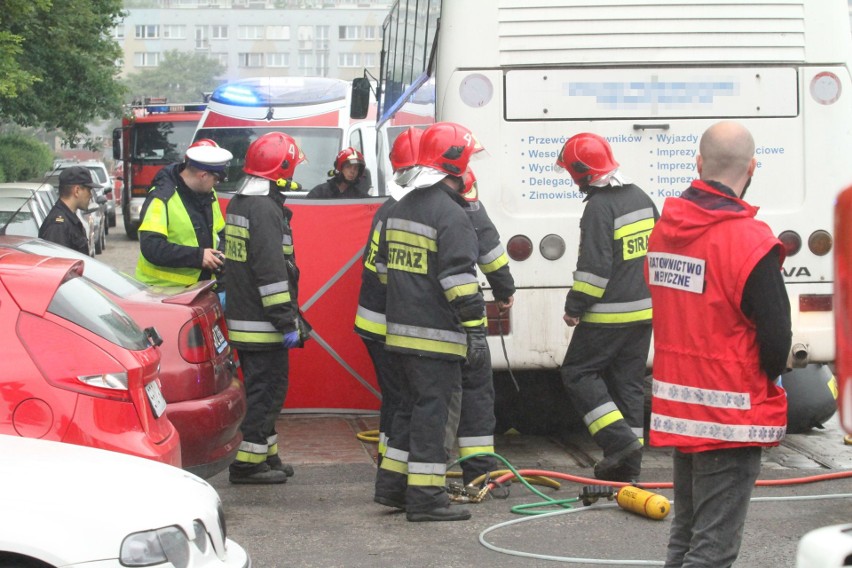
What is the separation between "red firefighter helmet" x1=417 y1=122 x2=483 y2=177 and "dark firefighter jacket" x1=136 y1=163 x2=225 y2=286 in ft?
6.20

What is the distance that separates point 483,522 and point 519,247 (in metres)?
1.90

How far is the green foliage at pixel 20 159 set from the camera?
29.3 metres

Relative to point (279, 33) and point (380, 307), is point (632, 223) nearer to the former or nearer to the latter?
point (380, 307)

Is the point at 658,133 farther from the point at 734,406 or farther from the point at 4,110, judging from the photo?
the point at 4,110

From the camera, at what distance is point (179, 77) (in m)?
104

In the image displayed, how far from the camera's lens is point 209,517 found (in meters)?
4.02

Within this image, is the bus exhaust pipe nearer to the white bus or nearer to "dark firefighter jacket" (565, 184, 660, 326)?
the white bus

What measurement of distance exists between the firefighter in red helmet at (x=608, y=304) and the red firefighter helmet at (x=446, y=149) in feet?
2.45

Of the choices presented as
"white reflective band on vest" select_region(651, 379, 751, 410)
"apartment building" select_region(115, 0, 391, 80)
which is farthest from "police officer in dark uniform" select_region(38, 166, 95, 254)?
"apartment building" select_region(115, 0, 391, 80)

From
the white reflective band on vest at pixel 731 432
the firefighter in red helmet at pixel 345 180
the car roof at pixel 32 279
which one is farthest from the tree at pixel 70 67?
the white reflective band on vest at pixel 731 432

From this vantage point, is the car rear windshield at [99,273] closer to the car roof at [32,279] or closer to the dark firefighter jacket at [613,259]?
the car roof at [32,279]

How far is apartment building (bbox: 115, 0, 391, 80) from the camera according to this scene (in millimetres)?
108250

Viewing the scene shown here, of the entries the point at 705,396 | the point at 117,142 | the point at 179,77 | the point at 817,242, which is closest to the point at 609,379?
the point at 817,242

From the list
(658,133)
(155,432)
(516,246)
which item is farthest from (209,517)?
(658,133)
